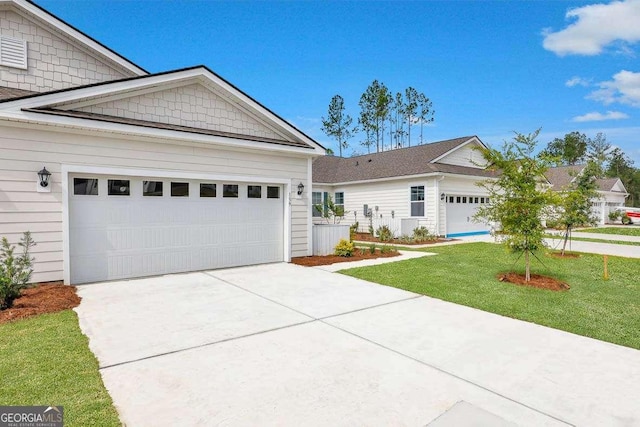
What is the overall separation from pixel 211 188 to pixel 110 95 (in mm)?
3016

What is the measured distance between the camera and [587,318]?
5.20 m

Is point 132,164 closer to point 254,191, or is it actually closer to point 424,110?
point 254,191

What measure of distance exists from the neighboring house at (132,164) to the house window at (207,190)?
0.09 feet

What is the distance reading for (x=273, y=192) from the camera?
10148 millimetres

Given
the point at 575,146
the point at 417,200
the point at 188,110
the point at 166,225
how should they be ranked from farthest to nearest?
the point at 575,146 → the point at 417,200 → the point at 188,110 → the point at 166,225

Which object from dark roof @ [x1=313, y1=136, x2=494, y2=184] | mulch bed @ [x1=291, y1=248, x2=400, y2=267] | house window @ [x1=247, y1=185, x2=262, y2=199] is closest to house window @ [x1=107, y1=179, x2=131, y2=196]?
house window @ [x1=247, y1=185, x2=262, y2=199]

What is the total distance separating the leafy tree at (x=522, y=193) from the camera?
720 centimetres

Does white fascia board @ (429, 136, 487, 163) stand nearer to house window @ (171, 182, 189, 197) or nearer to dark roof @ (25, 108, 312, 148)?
dark roof @ (25, 108, 312, 148)

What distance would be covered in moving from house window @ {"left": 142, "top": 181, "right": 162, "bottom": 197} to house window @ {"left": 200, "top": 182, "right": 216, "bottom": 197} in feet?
3.28

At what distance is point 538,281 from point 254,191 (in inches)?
288

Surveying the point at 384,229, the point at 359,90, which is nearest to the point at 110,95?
the point at 384,229

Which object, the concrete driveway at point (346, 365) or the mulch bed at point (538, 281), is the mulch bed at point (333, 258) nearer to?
the concrete driveway at point (346, 365)

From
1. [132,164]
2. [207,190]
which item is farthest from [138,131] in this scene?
[207,190]

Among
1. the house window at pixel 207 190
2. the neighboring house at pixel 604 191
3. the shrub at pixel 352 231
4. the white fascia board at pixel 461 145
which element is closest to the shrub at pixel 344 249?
the shrub at pixel 352 231
